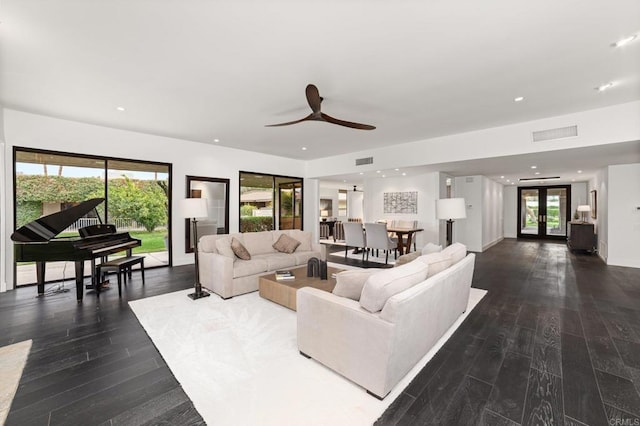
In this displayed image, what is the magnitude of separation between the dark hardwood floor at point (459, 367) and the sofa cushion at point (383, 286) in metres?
0.69

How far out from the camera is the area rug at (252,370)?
5.90 feet

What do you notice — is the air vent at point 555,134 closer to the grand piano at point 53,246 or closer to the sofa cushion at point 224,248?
the sofa cushion at point 224,248

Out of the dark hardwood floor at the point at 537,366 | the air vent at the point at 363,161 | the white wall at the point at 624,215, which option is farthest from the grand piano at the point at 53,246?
the white wall at the point at 624,215

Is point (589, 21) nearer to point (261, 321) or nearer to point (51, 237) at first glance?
point (261, 321)

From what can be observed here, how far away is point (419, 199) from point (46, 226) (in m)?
8.54

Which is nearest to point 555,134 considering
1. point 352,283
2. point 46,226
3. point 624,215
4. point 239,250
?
point 624,215

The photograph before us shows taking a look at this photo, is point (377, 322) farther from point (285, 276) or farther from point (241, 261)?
point (241, 261)

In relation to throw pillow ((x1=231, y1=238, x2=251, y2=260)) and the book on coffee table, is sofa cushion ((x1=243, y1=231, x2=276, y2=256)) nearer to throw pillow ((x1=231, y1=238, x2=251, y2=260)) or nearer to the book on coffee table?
throw pillow ((x1=231, y1=238, x2=251, y2=260))

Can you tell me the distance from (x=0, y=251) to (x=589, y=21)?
7907 mm

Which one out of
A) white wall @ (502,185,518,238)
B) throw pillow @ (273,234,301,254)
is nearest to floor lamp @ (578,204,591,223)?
white wall @ (502,185,518,238)

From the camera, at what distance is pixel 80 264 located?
3990 millimetres

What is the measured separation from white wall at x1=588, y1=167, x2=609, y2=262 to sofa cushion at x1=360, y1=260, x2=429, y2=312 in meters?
7.59

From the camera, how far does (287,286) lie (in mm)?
3564

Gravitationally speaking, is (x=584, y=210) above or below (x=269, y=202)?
below
